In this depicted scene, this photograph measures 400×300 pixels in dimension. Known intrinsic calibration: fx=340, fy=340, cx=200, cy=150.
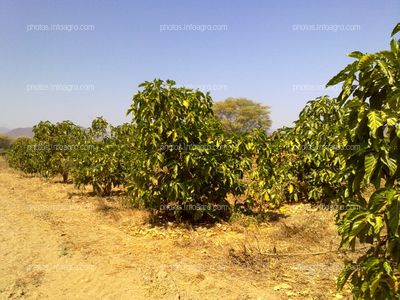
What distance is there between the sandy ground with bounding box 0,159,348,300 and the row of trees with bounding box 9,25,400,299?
0.78 metres

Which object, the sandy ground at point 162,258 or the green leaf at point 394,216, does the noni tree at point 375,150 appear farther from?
the sandy ground at point 162,258

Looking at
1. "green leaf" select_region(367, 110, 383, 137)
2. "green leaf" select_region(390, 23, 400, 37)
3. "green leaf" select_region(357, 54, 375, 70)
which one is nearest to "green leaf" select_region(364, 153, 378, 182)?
"green leaf" select_region(367, 110, 383, 137)

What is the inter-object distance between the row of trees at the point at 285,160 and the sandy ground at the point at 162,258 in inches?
30.9

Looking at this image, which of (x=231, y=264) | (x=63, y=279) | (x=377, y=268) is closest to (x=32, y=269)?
(x=63, y=279)

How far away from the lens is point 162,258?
238 inches

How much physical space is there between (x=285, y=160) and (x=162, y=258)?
5.63 metres

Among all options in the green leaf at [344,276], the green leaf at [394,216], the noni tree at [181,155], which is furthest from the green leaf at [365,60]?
the noni tree at [181,155]

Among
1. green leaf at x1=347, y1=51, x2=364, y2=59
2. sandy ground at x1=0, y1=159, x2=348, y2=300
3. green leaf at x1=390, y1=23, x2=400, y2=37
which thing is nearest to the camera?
green leaf at x1=390, y1=23, x2=400, y2=37

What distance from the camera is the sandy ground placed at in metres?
4.87

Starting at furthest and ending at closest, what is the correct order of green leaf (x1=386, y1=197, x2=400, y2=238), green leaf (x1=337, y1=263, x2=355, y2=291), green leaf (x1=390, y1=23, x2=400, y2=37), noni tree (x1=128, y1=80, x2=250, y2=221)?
noni tree (x1=128, y1=80, x2=250, y2=221) → green leaf (x1=337, y1=263, x2=355, y2=291) → green leaf (x1=390, y1=23, x2=400, y2=37) → green leaf (x1=386, y1=197, x2=400, y2=238)

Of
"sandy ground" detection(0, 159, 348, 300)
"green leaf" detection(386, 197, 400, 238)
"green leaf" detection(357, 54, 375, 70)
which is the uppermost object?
"green leaf" detection(357, 54, 375, 70)

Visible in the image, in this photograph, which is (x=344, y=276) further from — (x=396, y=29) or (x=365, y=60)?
(x=396, y=29)

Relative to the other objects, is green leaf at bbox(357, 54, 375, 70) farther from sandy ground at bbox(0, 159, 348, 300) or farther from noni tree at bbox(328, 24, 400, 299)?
sandy ground at bbox(0, 159, 348, 300)

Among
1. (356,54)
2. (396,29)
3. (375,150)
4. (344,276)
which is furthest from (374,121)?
(344,276)
